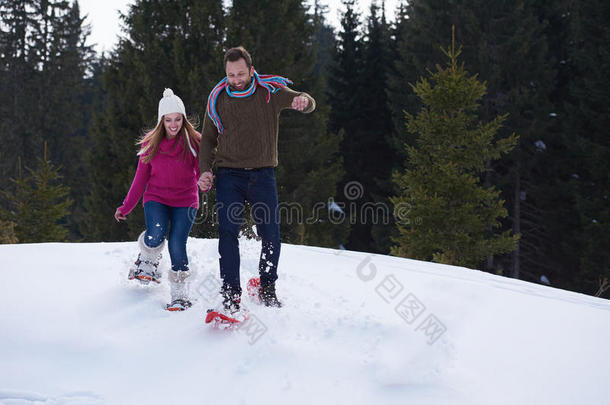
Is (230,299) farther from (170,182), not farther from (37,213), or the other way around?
(37,213)

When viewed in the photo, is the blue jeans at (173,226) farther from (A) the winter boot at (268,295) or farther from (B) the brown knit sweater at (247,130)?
(A) the winter boot at (268,295)

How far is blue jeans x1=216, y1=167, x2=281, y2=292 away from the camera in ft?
11.2

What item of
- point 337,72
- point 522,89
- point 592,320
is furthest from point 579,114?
point 592,320

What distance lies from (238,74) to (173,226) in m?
1.31

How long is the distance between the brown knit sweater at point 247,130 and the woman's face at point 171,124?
359 millimetres

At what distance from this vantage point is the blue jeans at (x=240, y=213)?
342 centimetres

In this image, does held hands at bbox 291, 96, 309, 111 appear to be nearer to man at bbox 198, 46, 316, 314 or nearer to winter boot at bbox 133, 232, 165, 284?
man at bbox 198, 46, 316, 314

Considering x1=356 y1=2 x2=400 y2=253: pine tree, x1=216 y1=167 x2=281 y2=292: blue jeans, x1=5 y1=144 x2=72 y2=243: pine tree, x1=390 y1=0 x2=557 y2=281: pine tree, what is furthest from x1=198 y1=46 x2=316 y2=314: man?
x1=356 y1=2 x2=400 y2=253: pine tree

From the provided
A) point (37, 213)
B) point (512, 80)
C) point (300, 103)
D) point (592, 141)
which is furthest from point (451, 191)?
point (37, 213)

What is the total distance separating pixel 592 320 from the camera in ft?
11.4

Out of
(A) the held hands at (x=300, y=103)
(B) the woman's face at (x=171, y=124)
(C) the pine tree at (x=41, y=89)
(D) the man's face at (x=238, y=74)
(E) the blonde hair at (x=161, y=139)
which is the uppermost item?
(C) the pine tree at (x=41, y=89)

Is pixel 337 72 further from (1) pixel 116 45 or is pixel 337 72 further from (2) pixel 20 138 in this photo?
(2) pixel 20 138

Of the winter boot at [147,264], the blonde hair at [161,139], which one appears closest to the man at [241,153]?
the blonde hair at [161,139]

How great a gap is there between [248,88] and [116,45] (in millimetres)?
19412
